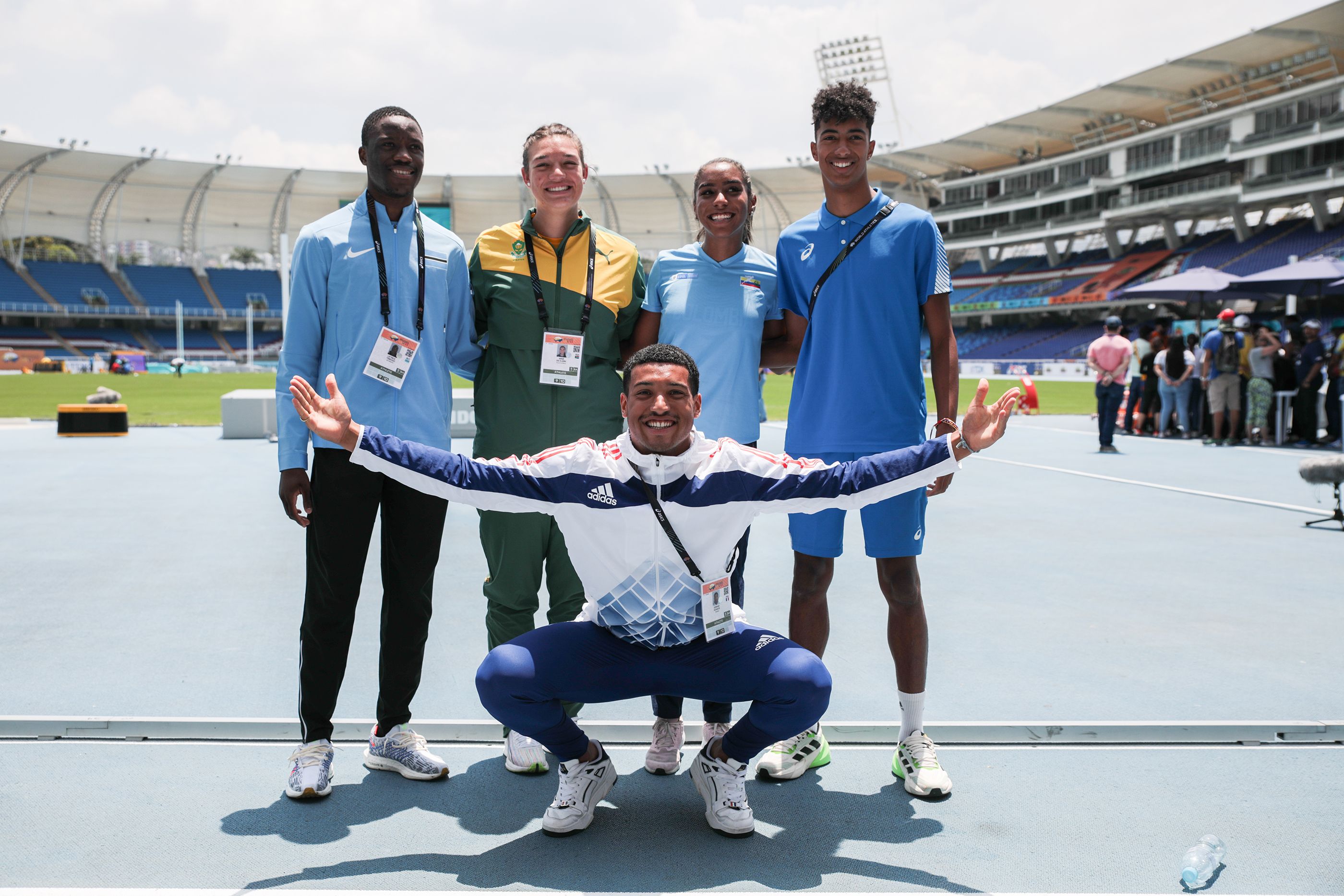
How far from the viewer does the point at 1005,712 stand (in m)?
3.08

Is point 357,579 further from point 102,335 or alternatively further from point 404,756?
point 102,335

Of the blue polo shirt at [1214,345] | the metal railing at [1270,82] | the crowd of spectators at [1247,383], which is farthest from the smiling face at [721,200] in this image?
the metal railing at [1270,82]

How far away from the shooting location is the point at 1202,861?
6.77 feet

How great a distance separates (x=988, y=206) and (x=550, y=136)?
2269 inches

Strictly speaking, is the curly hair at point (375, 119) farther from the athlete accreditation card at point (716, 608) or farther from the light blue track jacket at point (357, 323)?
the athlete accreditation card at point (716, 608)

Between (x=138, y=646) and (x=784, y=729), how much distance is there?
9.14 ft

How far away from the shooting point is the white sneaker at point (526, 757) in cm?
268

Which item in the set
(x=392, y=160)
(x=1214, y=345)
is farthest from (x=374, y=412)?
(x=1214, y=345)

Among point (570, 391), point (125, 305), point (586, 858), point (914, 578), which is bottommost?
point (586, 858)

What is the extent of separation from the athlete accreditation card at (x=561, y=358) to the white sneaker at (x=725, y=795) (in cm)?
117

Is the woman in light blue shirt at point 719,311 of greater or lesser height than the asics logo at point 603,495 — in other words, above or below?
above

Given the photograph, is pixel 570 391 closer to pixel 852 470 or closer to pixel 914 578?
pixel 852 470

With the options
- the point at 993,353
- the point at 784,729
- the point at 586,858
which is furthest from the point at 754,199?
the point at 993,353

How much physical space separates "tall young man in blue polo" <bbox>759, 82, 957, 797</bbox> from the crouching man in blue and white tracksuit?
1.25 ft
